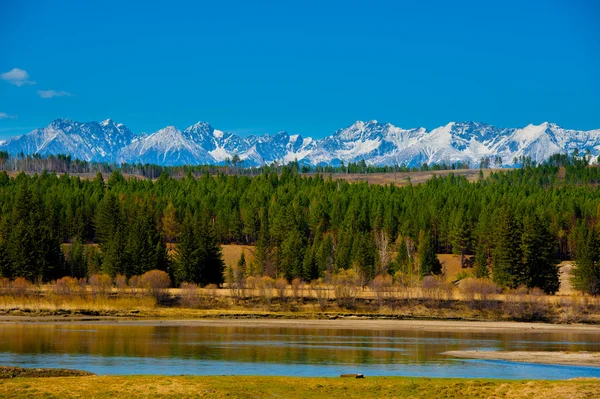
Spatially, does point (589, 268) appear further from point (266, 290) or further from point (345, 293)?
point (266, 290)

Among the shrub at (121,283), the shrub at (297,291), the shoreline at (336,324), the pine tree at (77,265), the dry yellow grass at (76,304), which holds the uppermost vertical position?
the pine tree at (77,265)

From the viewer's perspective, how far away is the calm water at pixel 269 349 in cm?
5249

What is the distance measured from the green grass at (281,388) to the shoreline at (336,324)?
49.1 m

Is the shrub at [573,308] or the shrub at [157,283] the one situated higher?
the shrub at [157,283]

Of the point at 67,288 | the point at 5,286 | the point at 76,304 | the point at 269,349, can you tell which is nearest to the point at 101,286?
the point at 67,288

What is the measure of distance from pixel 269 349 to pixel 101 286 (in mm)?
57521

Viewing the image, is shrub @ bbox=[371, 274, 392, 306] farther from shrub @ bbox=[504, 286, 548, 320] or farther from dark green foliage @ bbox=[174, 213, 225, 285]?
dark green foliage @ bbox=[174, 213, 225, 285]

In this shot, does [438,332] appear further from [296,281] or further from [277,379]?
[277,379]

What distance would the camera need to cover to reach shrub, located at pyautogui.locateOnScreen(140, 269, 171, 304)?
373 ft

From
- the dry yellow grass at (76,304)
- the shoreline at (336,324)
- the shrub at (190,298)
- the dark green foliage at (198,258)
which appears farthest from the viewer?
the dark green foliage at (198,258)

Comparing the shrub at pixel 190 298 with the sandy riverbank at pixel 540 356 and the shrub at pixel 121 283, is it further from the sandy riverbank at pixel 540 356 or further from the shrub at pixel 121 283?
the sandy riverbank at pixel 540 356

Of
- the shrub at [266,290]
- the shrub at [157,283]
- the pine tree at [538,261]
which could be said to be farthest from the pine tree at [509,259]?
the shrub at [157,283]

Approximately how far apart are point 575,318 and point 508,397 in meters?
71.8

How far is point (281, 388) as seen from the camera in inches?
1644
